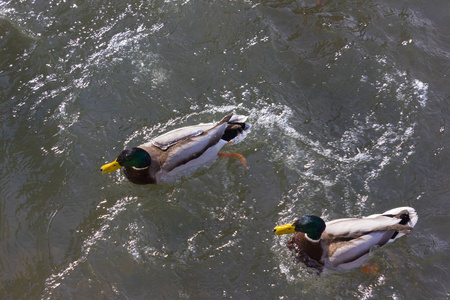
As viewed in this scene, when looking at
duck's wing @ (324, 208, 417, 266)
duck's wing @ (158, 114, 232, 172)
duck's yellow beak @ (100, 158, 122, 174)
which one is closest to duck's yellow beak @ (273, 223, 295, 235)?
duck's wing @ (324, 208, 417, 266)

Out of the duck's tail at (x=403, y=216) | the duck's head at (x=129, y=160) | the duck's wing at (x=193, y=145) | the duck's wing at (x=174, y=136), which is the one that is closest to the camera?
the duck's tail at (x=403, y=216)

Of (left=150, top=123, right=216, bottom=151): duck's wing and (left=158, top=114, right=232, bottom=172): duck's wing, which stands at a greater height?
(left=150, top=123, right=216, bottom=151): duck's wing

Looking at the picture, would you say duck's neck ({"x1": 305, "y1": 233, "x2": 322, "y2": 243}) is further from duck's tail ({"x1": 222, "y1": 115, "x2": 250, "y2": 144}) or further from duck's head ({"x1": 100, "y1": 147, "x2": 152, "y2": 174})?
duck's head ({"x1": 100, "y1": 147, "x2": 152, "y2": 174})

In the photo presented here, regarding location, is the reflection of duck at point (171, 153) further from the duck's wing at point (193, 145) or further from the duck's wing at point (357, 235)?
the duck's wing at point (357, 235)

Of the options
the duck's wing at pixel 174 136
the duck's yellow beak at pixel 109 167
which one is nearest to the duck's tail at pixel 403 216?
the duck's wing at pixel 174 136

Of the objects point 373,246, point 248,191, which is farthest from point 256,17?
point 373,246

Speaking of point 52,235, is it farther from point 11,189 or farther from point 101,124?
point 101,124

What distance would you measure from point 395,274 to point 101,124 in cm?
422

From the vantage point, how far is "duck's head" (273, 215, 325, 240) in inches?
207

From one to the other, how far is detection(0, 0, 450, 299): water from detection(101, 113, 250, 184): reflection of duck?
269 mm

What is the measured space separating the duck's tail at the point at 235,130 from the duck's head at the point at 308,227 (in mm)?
1554

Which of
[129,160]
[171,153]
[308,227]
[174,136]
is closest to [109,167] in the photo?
[129,160]

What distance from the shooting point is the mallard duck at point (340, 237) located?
5.27 metres

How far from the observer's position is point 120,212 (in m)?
6.04
